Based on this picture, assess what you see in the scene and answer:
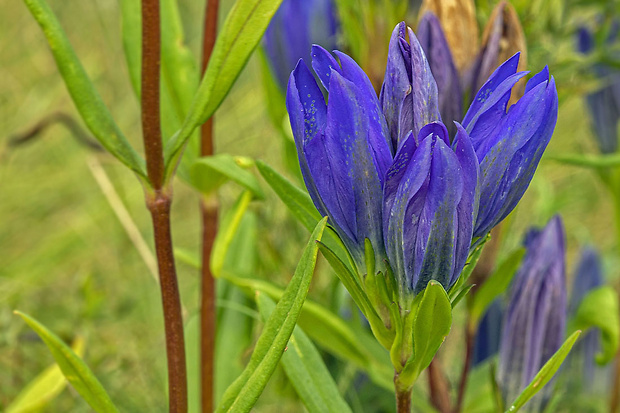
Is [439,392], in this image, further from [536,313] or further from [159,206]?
[159,206]

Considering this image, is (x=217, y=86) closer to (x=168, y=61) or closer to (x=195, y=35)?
(x=168, y=61)

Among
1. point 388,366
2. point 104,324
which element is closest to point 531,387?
point 388,366

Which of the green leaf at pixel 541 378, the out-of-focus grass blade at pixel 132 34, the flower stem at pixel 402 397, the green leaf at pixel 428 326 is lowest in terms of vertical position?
the flower stem at pixel 402 397

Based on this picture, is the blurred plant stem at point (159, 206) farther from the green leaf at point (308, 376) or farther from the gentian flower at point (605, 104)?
the gentian flower at point (605, 104)

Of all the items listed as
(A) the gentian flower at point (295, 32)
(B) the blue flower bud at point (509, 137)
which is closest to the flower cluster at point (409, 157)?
(B) the blue flower bud at point (509, 137)

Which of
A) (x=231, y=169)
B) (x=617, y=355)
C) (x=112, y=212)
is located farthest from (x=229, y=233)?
(x=112, y=212)

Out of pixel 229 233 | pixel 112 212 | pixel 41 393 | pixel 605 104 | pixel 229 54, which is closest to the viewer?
pixel 229 54
